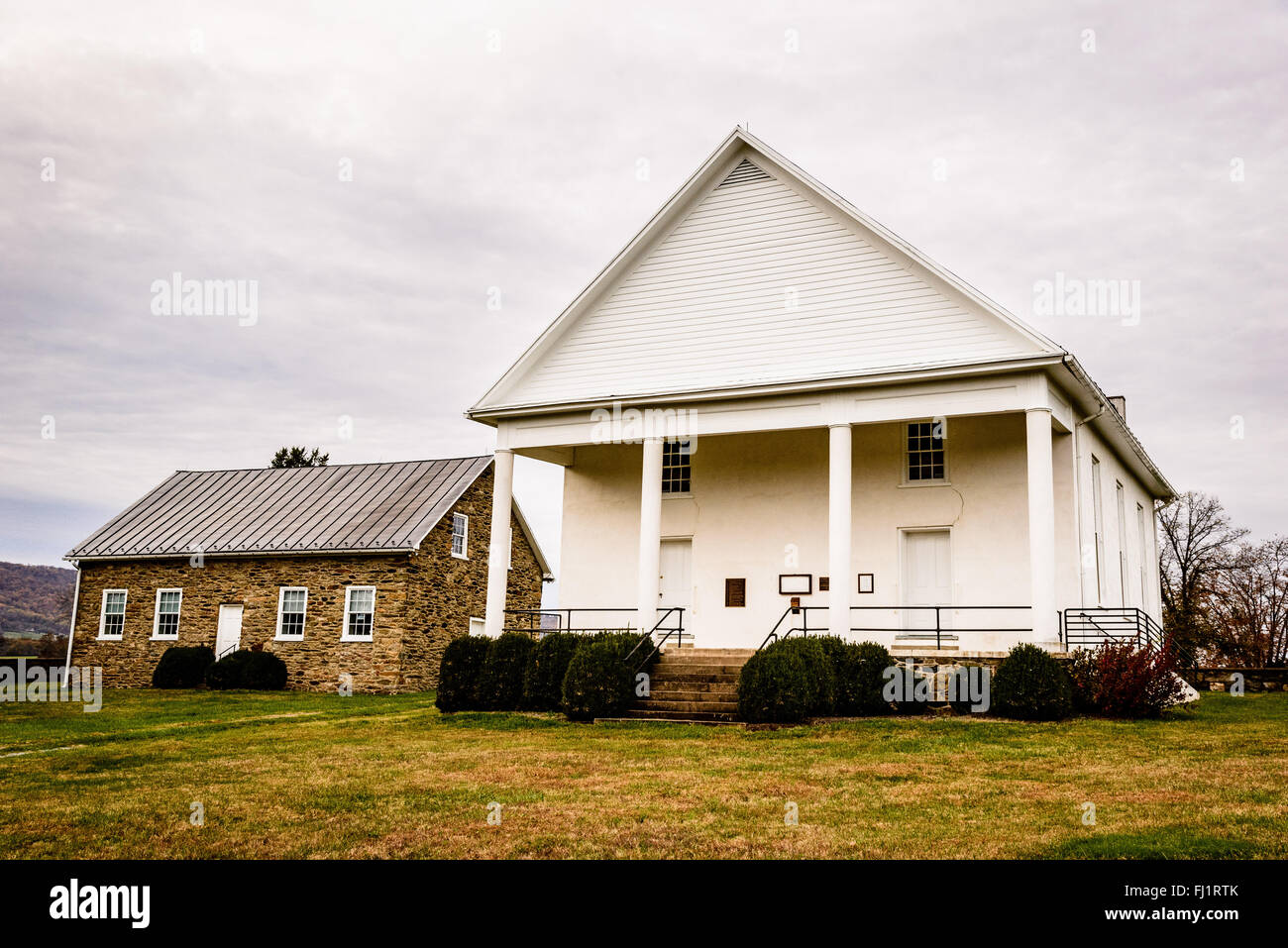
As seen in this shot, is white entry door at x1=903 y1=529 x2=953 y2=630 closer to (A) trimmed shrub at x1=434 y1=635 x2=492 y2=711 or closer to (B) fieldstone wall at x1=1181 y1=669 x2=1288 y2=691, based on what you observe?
(A) trimmed shrub at x1=434 y1=635 x2=492 y2=711

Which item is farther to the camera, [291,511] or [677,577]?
[291,511]

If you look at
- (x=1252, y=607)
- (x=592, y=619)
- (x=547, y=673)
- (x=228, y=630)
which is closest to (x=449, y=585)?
(x=228, y=630)

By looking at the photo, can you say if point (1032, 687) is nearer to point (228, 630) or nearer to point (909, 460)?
point (909, 460)

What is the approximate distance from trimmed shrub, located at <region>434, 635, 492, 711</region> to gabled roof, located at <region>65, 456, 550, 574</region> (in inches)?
419

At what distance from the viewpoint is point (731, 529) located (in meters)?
21.8

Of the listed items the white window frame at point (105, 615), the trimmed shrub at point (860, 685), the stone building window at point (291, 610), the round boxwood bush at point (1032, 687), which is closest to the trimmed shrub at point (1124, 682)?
the round boxwood bush at point (1032, 687)

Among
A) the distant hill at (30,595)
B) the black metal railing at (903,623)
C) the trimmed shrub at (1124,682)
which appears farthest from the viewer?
the distant hill at (30,595)

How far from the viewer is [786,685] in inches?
605

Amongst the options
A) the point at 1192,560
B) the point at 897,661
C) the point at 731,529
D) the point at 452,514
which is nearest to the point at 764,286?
the point at 731,529

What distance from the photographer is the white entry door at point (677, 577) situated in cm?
2209

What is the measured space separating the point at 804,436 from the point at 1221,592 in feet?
97.9

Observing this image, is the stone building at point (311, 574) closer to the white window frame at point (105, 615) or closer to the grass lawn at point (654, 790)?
the white window frame at point (105, 615)

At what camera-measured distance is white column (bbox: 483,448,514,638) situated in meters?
20.4

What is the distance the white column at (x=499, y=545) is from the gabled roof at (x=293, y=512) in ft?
27.0
